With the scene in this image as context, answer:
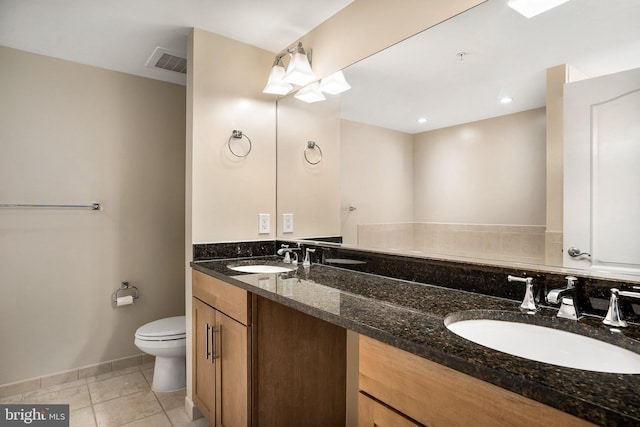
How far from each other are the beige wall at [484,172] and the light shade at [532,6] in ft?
1.08

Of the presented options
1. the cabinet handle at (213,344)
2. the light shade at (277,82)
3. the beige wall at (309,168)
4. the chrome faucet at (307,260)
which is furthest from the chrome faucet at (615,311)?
the light shade at (277,82)

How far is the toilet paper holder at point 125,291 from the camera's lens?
269 cm

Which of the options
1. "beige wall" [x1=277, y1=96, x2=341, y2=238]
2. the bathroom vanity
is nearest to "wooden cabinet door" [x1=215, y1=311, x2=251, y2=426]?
the bathroom vanity

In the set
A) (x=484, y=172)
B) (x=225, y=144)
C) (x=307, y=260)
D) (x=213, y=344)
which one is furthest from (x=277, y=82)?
(x=213, y=344)

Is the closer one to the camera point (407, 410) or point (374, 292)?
point (407, 410)

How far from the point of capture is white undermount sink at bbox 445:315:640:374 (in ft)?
2.65

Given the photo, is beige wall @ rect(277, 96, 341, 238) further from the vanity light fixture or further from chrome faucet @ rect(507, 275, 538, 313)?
chrome faucet @ rect(507, 275, 538, 313)

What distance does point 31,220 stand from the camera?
238 cm

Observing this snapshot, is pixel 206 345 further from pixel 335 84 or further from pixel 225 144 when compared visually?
pixel 335 84

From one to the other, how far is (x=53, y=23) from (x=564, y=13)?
2.53 meters

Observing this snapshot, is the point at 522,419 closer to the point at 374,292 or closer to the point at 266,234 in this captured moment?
the point at 374,292

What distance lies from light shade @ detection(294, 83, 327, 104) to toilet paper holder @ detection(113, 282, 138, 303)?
6.35 feet

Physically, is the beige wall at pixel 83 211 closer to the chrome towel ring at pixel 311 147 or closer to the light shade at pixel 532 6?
the chrome towel ring at pixel 311 147

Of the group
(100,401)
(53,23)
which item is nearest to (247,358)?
(100,401)
